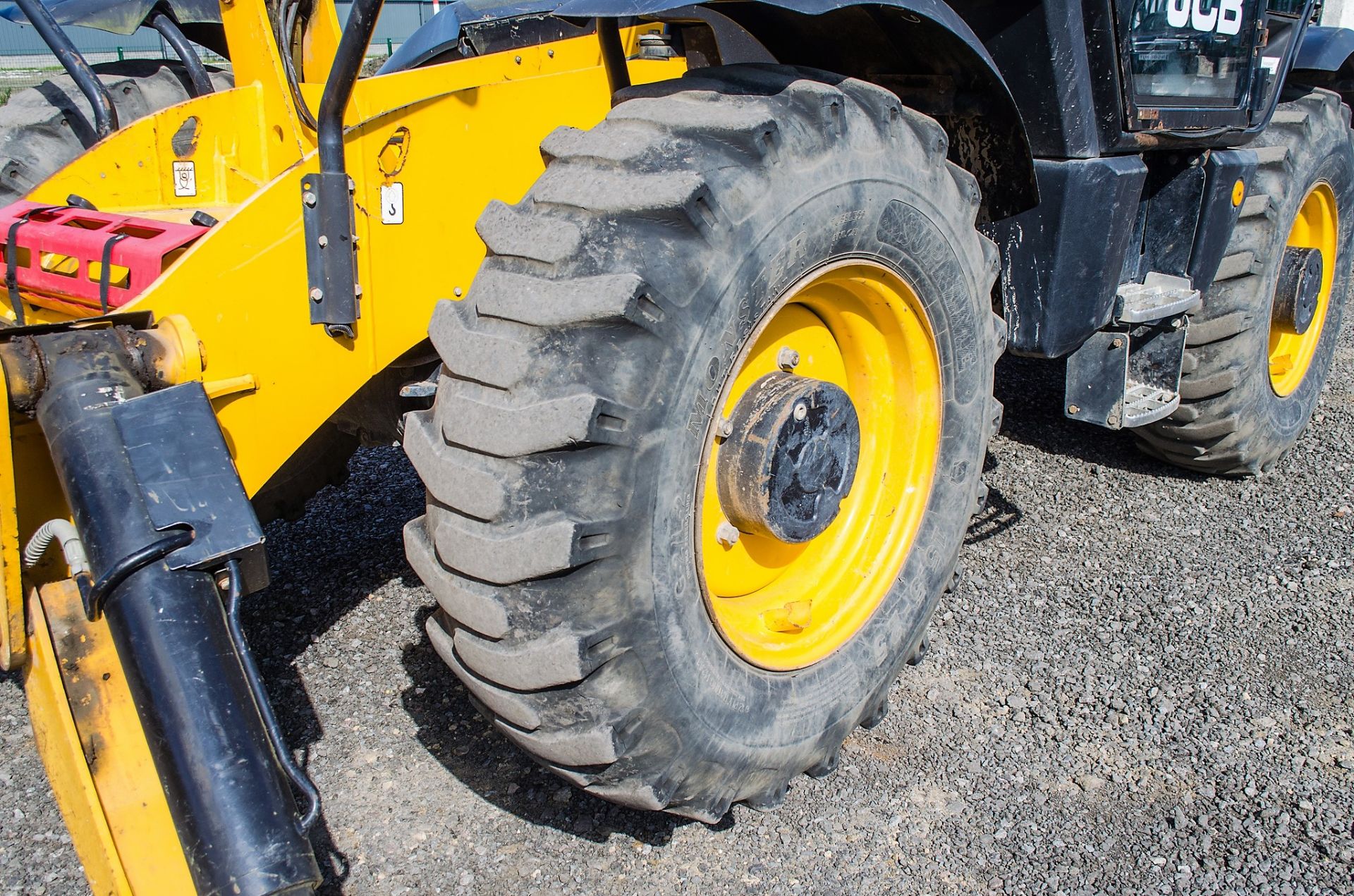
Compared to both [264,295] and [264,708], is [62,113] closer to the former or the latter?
[264,295]

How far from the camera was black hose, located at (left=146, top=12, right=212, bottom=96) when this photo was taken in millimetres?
3520

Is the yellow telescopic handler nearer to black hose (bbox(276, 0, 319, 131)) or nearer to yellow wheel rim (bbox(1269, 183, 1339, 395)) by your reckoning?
black hose (bbox(276, 0, 319, 131))

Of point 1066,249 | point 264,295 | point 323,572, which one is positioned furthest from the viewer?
point 323,572

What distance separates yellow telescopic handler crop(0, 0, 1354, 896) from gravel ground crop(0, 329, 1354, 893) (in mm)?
238

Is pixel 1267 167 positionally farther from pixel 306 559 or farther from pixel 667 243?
pixel 306 559

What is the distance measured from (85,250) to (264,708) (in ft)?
4.65

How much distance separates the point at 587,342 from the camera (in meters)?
1.68

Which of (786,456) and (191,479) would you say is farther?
(786,456)

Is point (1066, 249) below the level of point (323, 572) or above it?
above

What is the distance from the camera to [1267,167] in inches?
146

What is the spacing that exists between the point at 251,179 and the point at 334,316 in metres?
1.13

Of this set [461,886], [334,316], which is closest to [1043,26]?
[334,316]

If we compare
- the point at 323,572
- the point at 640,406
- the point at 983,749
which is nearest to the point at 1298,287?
the point at 983,749

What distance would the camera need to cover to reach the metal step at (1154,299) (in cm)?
305
